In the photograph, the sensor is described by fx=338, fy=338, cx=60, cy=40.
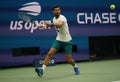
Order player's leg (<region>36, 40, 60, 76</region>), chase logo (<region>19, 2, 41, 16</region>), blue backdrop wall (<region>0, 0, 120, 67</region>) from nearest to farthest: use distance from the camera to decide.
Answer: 1. player's leg (<region>36, 40, 60, 76</region>)
2. blue backdrop wall (<region>0, 0, 120, 67</region>)
3. chase logo (<region>19, 2, 41, 16</region>)

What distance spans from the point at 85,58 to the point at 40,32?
6.58 feet

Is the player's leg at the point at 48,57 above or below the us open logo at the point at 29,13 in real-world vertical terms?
below

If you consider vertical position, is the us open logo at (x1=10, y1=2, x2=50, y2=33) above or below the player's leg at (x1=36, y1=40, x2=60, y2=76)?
above

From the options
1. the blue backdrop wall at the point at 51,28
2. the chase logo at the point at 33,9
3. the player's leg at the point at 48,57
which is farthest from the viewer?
the chase logo at the point at 33,9

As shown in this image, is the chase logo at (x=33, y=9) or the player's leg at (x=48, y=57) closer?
the player's leg at (x=48, y=57)

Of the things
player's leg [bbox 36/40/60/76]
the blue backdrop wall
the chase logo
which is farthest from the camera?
the chase logo

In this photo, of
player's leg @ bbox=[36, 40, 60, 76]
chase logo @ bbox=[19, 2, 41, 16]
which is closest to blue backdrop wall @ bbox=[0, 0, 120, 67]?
chase logo @ bbox=[19, 2, 41, 16]

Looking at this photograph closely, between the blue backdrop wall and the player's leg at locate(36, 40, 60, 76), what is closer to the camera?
the player's leg at locate(36, 40, 60, 76)

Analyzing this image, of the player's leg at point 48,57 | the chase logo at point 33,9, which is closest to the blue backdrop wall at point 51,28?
the chase logo at point 33,9

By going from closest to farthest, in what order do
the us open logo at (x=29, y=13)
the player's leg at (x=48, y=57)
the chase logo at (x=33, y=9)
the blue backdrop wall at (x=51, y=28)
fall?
the player's leg at (x=48, y=57), the blue backdrop wall at (x=51, y=28), the us open logo at (x=29, y=13), the chase logo at (x=33, y=9)

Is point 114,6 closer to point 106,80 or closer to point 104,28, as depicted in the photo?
point 104,28

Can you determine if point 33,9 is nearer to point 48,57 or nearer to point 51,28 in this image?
point 51,28

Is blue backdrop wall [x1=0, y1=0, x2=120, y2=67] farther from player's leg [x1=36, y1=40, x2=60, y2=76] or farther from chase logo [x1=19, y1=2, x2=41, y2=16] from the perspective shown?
player's leg [x1=36, y1=40, x2=60, y2=76]

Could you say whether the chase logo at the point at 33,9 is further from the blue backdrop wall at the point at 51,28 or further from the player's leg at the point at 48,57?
the player's leg at the point at 48,57
